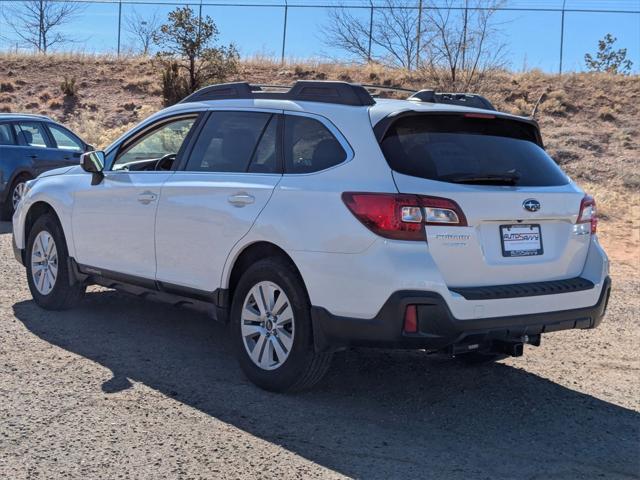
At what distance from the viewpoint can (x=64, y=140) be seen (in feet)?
47.5

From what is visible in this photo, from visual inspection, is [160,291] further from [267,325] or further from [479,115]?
[479,115]

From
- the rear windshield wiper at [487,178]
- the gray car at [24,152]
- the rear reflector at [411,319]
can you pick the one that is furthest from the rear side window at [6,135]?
the rear reflector at [411,319]

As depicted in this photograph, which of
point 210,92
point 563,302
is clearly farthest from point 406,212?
point 210,92

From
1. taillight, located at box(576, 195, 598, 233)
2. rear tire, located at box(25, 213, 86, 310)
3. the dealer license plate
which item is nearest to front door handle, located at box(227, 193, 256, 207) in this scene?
the dealer license plate

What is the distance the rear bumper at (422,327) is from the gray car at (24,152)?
9.17 meters

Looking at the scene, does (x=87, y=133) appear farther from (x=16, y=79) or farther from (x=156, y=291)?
(x=156, y=291)

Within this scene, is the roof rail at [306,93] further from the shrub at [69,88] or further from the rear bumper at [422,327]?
the shrub at [69,88]

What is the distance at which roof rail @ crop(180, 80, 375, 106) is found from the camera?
17.8ft

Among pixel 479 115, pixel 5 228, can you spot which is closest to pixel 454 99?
pixel 479 115

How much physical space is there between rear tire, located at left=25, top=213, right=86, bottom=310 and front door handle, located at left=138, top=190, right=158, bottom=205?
1.25m

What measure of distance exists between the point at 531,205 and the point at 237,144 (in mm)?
2066

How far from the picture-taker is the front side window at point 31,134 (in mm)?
13781

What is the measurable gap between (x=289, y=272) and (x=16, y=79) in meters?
32.5

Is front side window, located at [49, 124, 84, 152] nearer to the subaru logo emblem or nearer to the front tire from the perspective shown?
the front tire
